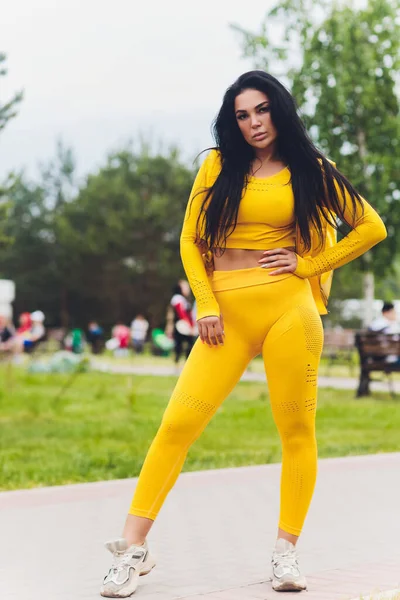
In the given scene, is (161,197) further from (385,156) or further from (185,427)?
(185,427)

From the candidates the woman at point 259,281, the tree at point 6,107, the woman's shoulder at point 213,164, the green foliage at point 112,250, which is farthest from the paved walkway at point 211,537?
the green foliage at point 112,250

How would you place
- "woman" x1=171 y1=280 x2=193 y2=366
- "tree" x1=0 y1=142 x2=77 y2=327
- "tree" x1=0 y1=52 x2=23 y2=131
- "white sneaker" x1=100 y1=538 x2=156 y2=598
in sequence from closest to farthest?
"white sneaker" x1=100 y1=538 x2=156 y2=598, "tree" x1=0 y1=52 x2=23 y2=131, "woman" x1=171 y1=280 x2=193 y2=366, "tree" x1=0 y1=142 x2=77 y2=327

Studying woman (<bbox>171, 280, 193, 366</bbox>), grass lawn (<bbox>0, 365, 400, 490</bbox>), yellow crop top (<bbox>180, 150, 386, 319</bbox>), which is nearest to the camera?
yellow crop top (<bbox>180, 150, 386, 319</bbox>)

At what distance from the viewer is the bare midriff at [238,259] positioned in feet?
13.8

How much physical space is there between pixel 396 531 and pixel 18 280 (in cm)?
6443

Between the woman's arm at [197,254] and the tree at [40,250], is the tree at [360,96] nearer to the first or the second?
the woman's arm at [197,254]

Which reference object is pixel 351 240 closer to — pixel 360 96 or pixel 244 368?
pixel 244 368

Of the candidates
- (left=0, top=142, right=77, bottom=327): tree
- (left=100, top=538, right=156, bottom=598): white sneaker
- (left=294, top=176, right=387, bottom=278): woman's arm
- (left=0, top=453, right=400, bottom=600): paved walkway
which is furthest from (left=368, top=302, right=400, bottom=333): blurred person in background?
(left=0, top=142, right=77, bottom=327): tree

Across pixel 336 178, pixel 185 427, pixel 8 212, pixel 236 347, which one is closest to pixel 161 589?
pixel 185 427

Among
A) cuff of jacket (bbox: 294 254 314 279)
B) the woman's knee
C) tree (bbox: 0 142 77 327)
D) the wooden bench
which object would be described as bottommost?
tree (bbox: 0 142 77 327)

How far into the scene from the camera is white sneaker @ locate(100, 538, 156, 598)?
4.05m

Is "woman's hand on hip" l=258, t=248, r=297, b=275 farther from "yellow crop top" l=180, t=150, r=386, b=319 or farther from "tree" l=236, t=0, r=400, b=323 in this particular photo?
"tree" l=236, t=0, r=400, b=323

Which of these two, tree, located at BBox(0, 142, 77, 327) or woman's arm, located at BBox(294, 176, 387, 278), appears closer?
woman's arm, located at BBox(294, 176, 387, 278)

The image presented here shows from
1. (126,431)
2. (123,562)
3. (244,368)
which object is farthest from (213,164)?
(126,431)
